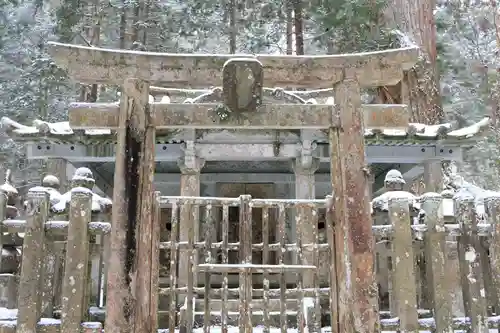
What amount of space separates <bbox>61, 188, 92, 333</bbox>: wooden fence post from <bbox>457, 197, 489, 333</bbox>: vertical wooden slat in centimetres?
360

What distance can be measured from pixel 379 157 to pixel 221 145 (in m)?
3.10

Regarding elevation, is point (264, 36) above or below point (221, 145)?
above

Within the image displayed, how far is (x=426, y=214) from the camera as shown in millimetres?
4820

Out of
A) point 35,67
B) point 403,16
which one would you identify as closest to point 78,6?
point 35,67

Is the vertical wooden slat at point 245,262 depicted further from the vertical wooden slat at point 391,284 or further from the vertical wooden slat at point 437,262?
the vertical wooden slat at point 437,262

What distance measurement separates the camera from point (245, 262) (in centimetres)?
462

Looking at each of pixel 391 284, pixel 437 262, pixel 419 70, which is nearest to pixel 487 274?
pixel 437 262

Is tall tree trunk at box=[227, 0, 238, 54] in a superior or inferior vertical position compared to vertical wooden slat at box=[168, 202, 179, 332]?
superior

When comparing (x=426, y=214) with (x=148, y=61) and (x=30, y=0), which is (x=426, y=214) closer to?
(x=148, y=61)

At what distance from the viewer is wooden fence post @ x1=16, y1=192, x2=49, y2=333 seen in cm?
442

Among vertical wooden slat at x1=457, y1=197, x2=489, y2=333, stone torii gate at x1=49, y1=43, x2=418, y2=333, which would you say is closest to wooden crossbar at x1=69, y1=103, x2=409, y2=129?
stone torii gate at x1=49, y1=43, x2=418, y2=333

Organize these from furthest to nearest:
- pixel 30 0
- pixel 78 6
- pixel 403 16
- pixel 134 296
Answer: pixel 30 0, pixel 78 6, pixel 403 16, pixel 134 296

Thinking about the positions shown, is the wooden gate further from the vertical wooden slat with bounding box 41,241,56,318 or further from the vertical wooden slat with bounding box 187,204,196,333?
the vertical wooden slat with bounding box 41,241,56,318

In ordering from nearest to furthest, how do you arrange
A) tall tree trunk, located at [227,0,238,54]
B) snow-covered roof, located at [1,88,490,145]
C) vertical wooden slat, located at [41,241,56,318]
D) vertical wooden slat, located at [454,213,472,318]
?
vertical wooden slat, located at [41,241,56,318] → vertical wooden slat, located at [454,213,472,318] → snow-covered roof, located at [1,88,490,145] → tall tree trunk, located at [227,0,238,54]
